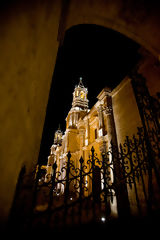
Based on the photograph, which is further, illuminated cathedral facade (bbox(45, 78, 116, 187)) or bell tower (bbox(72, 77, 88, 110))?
bell tower (bbox(72, 77, 88, 110))

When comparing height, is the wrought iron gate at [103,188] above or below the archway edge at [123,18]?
below

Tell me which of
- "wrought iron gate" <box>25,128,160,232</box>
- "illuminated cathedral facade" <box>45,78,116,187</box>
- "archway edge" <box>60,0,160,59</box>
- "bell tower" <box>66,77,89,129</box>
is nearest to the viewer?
"wrought iron gate" <box>25,128,160,232</box>

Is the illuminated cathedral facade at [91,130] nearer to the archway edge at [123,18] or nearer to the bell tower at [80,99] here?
the bell tower at [80,99]

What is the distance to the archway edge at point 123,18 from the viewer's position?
13.8ft

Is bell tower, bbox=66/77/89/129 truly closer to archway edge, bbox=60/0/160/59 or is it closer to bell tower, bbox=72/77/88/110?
bell tower, bbox=72/77/88/110

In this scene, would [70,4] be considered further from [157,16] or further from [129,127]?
[129,127]

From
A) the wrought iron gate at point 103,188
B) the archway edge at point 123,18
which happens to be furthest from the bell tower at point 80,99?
the wrought iron gate at point 103,188

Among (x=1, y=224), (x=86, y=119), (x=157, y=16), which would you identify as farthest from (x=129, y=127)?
(x=86, y=119)

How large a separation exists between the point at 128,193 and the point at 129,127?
148 inches

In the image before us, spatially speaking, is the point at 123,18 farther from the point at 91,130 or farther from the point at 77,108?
the point at 77,108

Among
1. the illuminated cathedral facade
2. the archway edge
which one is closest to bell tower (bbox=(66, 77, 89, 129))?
the illuminated cathedral facade

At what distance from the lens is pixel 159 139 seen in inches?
159

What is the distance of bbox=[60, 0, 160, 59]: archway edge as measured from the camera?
13.8 feet

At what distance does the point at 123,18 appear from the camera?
15.5 ft
